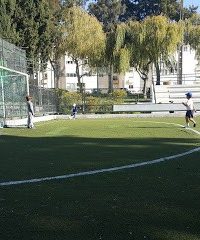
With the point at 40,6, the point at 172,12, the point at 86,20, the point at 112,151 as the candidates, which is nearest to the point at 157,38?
the point at 86,20

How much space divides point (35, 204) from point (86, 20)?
51238 mm

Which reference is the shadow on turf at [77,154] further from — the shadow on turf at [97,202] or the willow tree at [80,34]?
the willow tree at [80,34]

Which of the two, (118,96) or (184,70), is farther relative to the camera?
(184,70)

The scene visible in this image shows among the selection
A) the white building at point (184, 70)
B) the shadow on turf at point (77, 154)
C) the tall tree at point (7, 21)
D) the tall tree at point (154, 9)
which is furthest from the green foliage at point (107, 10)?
the shadow on turf at point (77, 154)

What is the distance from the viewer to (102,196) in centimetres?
668

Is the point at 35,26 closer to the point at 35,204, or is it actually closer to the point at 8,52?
the point at 8,52

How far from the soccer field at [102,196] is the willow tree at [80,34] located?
4347 centimetres

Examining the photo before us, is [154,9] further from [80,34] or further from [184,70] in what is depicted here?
[80,34]

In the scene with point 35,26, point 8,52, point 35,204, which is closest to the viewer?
point 35,204

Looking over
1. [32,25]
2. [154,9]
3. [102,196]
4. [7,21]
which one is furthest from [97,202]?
[154,9]

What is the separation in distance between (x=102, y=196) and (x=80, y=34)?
4959 cm

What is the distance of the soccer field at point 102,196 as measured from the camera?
5.09 meters

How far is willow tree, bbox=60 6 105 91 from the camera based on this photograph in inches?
2146

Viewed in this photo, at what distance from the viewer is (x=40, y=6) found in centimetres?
4047
